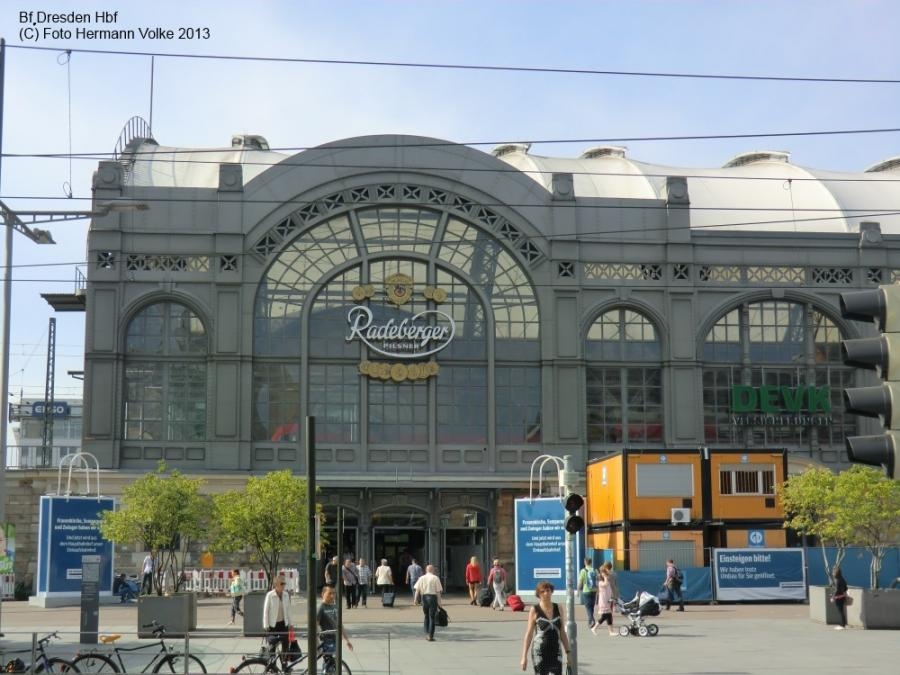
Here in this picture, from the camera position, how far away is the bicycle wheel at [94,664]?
67.2 feet

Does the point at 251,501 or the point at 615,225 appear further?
the point at 615,225

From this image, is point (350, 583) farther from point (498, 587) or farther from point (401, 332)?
point (401, 332)

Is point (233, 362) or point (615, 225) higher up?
point (615, 225)

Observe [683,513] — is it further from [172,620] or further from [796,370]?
[172,620]

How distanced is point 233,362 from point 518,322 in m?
11.9

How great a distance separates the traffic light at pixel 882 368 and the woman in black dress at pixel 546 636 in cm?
999

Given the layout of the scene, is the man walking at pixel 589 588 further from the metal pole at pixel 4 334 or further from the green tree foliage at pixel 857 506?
the metal pole at pixel 4 334

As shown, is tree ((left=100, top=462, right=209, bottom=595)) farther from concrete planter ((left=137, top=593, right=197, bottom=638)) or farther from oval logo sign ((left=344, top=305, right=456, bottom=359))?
oval logo sign ((left=344, top=305, right=456, bottom=359))

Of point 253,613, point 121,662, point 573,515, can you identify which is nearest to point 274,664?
point 121,662

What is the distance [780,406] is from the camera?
54.1 metres

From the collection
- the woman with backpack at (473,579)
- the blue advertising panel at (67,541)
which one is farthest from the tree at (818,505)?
the blue advertising panel at (67,541)

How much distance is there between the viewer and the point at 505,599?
42.1 metres

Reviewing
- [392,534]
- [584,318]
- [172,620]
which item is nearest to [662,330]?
[584,318]

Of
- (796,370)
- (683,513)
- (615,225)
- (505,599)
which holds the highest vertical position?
(615,225)
